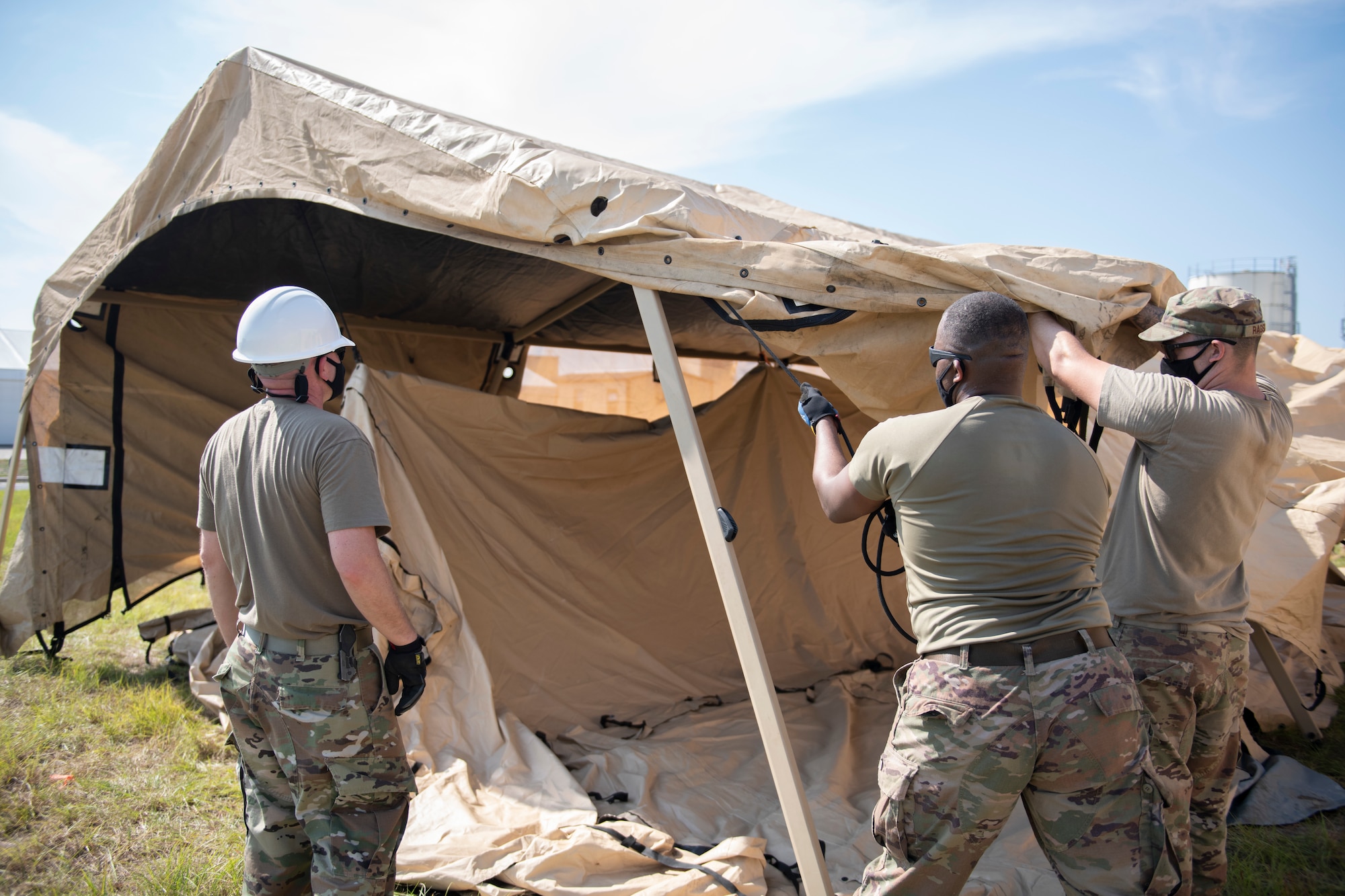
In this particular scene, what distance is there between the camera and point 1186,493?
2025 millimetres

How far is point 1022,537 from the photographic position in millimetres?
1623

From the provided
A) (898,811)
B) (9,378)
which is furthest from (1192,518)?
(9,378)

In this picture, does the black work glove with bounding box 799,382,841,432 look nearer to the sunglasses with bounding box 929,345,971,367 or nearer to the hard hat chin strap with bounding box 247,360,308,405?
the sunglasses with bounding box 929,345,971,367

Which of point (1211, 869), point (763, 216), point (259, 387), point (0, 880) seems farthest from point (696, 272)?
point (0, 880)

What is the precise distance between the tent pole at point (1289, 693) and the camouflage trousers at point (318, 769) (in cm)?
374

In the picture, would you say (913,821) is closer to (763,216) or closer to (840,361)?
(840,361)

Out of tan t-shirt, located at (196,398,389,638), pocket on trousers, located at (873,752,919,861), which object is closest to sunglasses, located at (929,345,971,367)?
pocket on trousers, located at (873,752,919,861)

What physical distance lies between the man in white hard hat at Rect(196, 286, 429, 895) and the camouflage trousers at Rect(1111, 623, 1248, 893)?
6.23ft

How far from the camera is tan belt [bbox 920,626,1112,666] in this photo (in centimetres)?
162

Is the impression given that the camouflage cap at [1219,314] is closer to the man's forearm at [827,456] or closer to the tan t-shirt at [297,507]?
the man's forearm at [827,456]

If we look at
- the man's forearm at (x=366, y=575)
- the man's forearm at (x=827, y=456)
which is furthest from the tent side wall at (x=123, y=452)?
the man's forearm at (x=827, y=456)

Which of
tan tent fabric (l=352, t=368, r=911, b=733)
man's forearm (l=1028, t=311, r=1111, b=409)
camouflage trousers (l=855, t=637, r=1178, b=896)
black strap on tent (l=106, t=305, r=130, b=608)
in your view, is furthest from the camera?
black strap on tent (l=106, t=305, r=130, b=608)

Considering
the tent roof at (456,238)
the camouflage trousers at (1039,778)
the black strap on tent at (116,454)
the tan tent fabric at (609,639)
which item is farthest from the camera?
the black strap on tent at (116,454)

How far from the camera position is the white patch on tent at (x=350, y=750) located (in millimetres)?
1953
